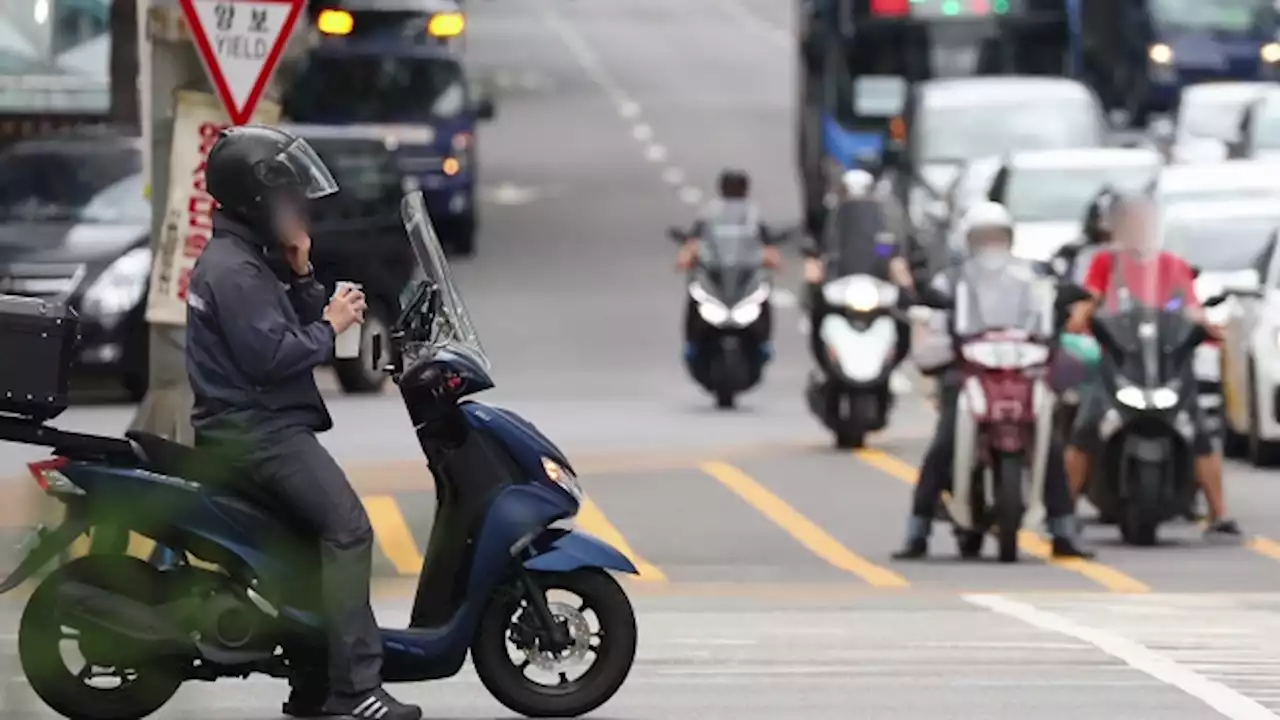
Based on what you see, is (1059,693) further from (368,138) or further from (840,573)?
(368,138)

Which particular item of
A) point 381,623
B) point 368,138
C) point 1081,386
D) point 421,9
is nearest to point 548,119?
point 421,9

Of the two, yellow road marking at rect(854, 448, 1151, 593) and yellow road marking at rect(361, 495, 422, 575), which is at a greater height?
yellow road marking at rect(854, 448, 1151, 593)

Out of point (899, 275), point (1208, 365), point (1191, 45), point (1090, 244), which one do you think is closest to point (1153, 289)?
point (1090, 244)

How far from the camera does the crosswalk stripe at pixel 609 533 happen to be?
16.1 metres

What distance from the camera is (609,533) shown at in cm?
1802

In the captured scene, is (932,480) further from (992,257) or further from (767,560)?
(992,257)

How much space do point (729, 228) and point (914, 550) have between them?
9.30 metres

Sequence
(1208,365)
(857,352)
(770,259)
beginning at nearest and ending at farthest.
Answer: (1208,365)
(857,352)
(770,259)

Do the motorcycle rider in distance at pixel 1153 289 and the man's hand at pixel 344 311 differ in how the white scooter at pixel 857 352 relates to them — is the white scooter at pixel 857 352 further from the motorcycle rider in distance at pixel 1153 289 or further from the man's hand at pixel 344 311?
the man's hand at pixel 344 311

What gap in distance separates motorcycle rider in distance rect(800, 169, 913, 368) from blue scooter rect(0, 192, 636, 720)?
39.6ft

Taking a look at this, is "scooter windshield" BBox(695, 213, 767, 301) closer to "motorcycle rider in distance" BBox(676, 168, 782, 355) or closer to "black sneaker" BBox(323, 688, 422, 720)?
"motorcycle rider in distance" BBox(676, 168, 782, 355)

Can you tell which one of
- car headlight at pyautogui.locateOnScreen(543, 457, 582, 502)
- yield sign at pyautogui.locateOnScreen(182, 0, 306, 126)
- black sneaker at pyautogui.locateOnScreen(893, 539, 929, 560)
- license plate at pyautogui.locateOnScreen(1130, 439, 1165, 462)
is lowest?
black sneaker at pyautogui.locateOnScreen(893, 539, 929, 560)

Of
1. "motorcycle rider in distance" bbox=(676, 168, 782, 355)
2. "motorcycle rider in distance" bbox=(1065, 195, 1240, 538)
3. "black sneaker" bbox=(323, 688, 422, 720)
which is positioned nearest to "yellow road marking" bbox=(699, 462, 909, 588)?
"motorcycle rider in distance" bbox=(1065, 195, 1240, 538)

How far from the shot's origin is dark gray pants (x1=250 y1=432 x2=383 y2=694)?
10.2 meters
